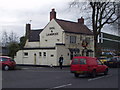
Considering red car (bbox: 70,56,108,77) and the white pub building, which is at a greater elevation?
the white pub building

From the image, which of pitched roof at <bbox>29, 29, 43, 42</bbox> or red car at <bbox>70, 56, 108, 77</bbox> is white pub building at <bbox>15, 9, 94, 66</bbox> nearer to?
pitched roof at <bbox>29, 29, 43, 42</bbox>

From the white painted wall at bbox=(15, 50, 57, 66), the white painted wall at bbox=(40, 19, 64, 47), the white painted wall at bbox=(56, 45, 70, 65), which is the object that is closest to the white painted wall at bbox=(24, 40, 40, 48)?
the white painted wall at bbox=(40, 19, 64, 47)

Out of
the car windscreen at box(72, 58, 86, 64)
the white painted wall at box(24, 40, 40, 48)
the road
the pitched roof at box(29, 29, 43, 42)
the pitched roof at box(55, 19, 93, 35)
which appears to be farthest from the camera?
the pitched roof at box(29, 29, 43, 42)

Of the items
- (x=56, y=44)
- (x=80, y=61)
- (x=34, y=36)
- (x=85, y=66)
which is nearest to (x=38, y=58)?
(x=56, y=44)

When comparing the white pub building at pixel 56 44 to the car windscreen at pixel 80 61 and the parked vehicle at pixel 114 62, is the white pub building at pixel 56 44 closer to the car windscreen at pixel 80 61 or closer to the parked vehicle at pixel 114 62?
the parked vehicle at pixel 114 62

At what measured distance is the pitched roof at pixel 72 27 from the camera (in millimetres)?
43575

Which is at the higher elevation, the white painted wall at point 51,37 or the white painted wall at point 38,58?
the white painted wall at point 51,37

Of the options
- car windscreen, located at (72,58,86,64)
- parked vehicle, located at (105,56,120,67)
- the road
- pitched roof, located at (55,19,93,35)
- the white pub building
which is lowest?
the road

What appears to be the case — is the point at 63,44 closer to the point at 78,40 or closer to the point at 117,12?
Result: the point at 78,40

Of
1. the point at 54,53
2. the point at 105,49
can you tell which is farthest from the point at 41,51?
the point at 105,49

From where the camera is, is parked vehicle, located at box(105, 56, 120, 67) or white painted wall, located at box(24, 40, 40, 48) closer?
parked vehicle, located at box(105, 56, 120, 67)

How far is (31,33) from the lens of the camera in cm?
5434

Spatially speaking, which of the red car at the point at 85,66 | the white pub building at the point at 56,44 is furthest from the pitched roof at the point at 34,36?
the red car at the point at 85,66

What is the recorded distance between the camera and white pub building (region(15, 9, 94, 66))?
40309 mm
